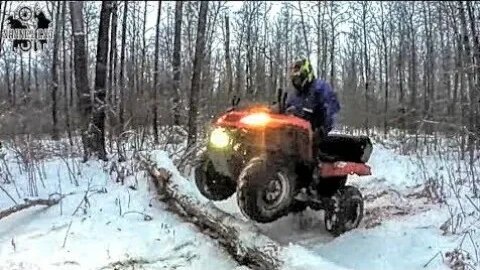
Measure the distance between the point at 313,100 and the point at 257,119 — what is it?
915mm

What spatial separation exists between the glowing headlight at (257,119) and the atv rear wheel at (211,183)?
85 cm

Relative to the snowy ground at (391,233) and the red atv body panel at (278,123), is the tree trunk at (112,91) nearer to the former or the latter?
the snowy ground at (391,233)

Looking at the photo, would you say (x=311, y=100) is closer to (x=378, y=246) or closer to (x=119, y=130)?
(x=378, y=246)

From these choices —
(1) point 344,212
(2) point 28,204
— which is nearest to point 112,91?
(2) point 28,204

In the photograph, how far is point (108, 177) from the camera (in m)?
8.40

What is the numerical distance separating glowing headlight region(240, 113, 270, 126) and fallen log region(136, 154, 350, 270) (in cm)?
94

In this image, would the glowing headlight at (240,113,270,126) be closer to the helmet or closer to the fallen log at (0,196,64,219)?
the helmet

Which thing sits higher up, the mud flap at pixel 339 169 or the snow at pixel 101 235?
the mud flap at pixel 339 169

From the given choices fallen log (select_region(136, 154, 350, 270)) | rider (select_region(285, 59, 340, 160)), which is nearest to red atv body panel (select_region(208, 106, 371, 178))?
rider (select_region(285, 59, 340, 160))

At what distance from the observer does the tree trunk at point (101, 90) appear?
33.3ft

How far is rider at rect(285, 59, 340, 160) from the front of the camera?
6.93m

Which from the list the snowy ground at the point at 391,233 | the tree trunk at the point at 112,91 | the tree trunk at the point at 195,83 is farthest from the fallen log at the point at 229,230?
the tree trunk at the point at 195,83

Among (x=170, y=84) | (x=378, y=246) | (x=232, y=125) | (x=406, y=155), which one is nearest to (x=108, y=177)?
(x=232, y=125)

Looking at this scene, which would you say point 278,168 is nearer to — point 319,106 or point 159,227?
point 319,106
